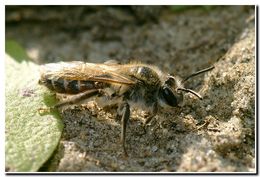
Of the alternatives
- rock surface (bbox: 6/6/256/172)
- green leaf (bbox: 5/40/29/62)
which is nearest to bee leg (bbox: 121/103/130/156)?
rock surface (bbox: 6/6/256/172)

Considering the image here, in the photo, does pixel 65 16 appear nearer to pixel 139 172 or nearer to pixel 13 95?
pixel 13 95

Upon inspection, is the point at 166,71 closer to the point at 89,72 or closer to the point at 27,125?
the point at 89,72

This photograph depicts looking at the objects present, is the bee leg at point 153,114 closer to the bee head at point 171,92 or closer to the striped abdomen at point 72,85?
the bee head at point 171,92

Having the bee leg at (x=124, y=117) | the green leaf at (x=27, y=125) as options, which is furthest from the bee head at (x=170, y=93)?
the green leaf at (x=27, y=125)

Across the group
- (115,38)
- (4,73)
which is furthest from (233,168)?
(115,38)

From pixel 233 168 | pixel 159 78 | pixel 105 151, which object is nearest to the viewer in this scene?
pixel 233 168

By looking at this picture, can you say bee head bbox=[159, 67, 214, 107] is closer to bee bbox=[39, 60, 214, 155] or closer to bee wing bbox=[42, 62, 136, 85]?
bee bbox=[39, 60, 214, 155]
